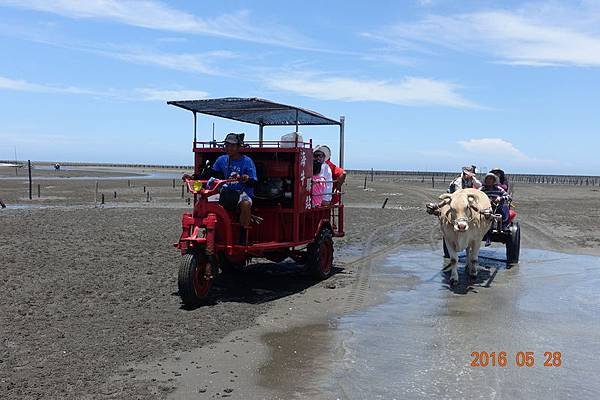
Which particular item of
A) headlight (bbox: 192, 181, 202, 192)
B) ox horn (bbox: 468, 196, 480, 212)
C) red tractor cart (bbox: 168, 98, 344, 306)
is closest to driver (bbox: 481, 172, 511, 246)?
ox horn (bbox: 468, 196, 480, 212)

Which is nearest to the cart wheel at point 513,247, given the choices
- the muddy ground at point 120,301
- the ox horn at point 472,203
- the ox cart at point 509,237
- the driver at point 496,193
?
the ox cart at point 509,237

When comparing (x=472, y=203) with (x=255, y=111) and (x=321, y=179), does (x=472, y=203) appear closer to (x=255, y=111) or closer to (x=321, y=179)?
(x=321, y=179)

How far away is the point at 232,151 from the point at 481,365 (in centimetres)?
507

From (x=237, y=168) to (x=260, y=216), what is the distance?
1.12 m

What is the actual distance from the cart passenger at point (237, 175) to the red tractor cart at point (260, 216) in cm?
21

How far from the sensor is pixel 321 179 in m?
11.6

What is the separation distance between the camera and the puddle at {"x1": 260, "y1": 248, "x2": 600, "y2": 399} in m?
5.68

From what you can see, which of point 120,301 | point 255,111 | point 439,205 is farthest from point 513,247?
point 120,301

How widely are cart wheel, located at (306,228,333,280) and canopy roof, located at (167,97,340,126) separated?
87.1 inches

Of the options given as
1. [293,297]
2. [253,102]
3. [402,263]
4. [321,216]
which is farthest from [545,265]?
[253,102]

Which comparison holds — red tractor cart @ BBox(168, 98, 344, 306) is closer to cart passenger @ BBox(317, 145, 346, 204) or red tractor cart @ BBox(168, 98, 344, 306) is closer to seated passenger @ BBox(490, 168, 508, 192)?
cart passenger @ BBox(317, 145, 346, 204)

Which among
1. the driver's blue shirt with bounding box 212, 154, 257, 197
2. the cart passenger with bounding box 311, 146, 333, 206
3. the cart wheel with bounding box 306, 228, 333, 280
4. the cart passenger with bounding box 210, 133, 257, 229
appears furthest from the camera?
the cart passenger with bounding box 311, 146, 333, 206

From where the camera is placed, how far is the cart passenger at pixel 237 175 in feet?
30.3

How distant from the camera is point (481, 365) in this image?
628cm
